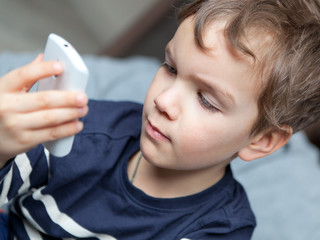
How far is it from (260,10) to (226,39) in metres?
0.08

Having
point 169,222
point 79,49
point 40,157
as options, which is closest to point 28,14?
point 79,49

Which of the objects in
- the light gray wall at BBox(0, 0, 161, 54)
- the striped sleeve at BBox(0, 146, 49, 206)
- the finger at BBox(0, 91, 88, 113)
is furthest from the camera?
the light gray wall at BBox(0, 0, 161, 54)

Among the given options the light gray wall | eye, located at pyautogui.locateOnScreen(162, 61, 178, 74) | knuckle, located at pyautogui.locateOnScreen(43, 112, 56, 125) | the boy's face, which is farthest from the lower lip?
the light gray wall

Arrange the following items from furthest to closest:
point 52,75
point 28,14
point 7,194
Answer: point 28,14 < point 7,194 < point 52,75

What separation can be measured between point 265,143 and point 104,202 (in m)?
0.33

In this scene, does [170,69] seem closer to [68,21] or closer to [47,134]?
[47,134]

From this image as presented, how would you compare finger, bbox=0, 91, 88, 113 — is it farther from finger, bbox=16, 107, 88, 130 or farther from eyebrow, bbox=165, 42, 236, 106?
eyebrow, bbox=165, 42, 236, 106

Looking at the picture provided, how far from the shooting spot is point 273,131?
0.88m

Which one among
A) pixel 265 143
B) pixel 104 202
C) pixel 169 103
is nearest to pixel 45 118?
pixel 169 103

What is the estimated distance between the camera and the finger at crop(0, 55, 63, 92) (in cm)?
64

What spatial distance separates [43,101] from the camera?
2.04ft

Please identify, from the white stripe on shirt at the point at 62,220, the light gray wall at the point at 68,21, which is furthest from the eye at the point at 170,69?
the light gray wall at the point at 68,21

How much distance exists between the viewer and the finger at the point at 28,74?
2.10 ft

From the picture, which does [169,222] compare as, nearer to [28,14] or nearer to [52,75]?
[52,75]
